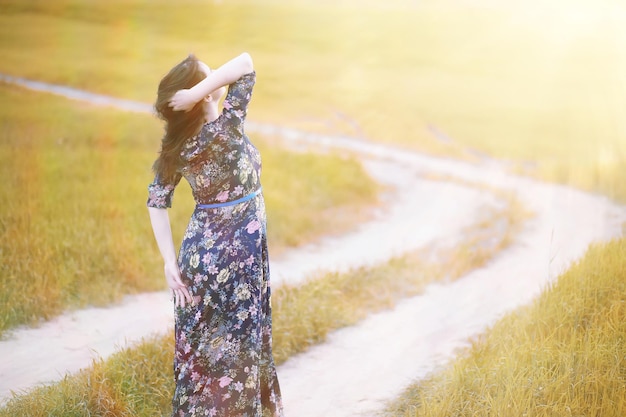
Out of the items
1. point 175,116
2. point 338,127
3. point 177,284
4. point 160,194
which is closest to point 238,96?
point 175,116

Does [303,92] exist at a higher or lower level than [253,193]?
higher

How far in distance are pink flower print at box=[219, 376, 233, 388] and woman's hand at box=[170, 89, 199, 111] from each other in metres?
1.34

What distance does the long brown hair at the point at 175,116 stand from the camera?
9.64 feet

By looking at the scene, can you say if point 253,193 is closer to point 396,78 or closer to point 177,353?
point 177,353

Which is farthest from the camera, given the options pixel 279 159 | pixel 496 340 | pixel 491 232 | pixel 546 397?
pixel 279 159

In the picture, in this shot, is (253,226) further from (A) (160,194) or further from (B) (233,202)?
(A) (160,194)

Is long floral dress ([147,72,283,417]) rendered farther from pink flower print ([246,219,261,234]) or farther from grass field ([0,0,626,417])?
grass field ([0,0,626,417])

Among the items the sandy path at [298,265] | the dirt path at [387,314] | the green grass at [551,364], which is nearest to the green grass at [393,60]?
the sandy path at [298,265]

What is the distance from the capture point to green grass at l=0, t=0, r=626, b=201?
17.2 metres

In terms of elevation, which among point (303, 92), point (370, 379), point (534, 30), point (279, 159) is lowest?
point (370, 379)

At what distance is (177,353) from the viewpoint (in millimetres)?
3264

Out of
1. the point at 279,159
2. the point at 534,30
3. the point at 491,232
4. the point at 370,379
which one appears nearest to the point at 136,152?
the point at 279,159

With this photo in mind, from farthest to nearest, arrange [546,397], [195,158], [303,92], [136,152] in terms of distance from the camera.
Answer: [303,92] < [136,152] < [546,397] < [195,158]

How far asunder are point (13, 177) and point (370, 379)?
5.42 meters
